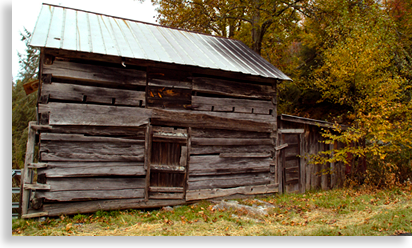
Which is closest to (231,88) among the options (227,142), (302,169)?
(227,142)

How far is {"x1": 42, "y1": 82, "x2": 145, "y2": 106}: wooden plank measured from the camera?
601 centimetres

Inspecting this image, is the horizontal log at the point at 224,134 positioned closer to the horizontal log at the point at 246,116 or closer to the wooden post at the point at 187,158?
the wooden post at the point at 187,158

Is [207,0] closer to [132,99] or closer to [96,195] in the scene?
[132,99]

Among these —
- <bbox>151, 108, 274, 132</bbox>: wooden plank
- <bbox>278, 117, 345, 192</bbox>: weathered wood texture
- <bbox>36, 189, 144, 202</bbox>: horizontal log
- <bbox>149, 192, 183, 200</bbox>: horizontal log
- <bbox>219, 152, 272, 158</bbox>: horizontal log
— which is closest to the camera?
<bbox>36, 189, 144, 202</bbox>: horizontal log

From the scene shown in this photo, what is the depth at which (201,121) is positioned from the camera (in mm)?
7410

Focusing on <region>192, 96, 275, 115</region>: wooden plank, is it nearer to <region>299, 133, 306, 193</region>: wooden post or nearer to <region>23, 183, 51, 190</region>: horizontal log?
<region>299, 133, 306, 193</region>: wooden post

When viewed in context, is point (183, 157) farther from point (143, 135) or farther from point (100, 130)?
point (100, 130)

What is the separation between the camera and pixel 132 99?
6.66 metres

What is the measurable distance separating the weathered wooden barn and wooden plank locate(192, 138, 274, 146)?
28mm

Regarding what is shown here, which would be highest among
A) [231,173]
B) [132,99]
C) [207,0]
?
[207,0]

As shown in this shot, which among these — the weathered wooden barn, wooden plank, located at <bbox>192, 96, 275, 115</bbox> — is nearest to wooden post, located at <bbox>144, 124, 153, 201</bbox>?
the weathered wooden barn

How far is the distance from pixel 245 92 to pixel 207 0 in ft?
29.9
